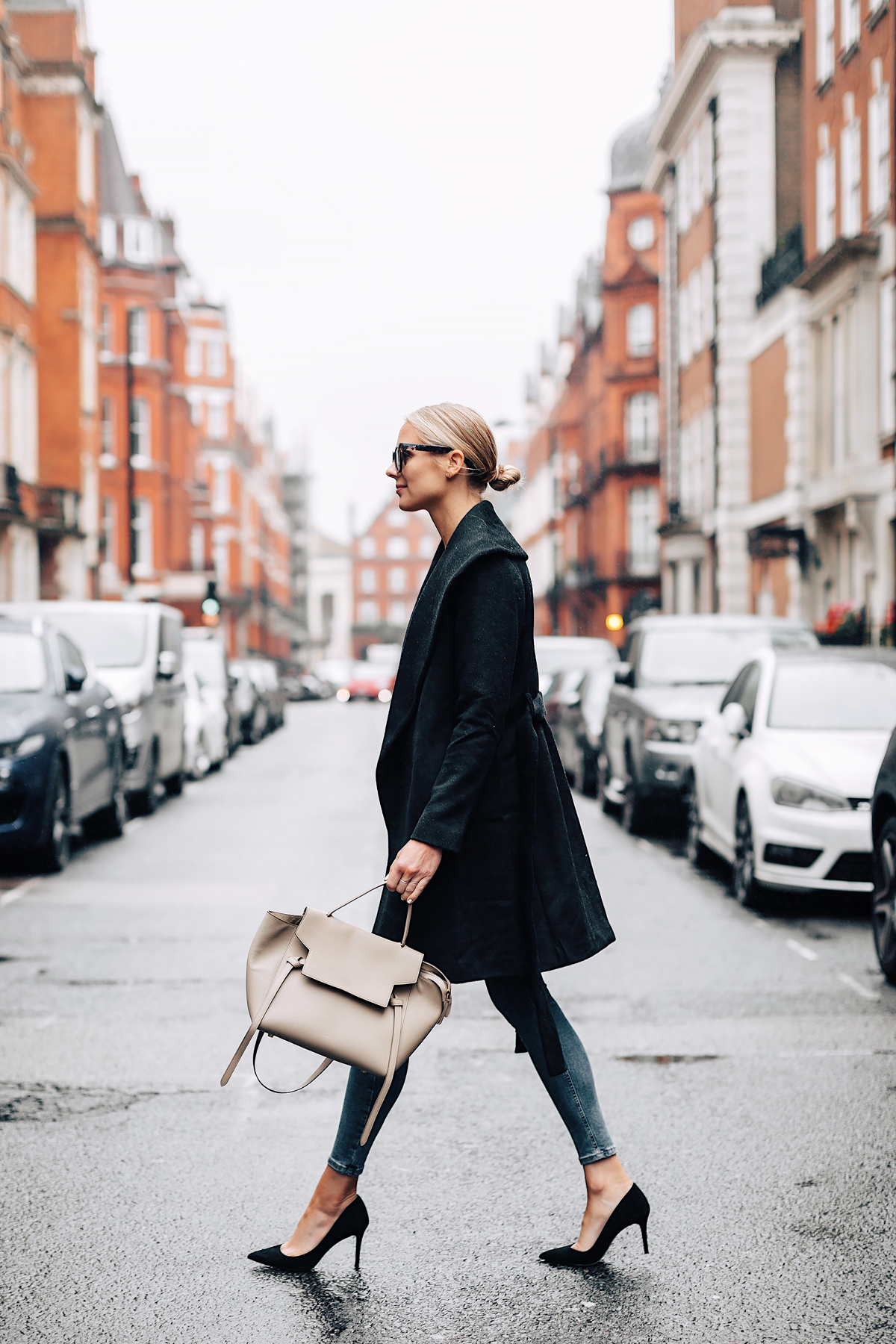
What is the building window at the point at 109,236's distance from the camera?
60375 millimetres

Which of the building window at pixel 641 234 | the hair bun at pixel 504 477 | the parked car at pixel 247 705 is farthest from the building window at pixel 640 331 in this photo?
the hair bun at pixel 504 477

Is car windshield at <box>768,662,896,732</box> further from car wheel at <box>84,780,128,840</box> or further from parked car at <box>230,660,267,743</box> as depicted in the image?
parked car at <box>230,660,267,743</box>

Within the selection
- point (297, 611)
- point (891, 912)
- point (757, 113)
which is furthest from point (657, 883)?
point (297, 611)

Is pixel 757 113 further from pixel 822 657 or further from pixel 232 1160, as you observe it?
pixel 232 1160

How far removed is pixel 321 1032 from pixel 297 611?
137468 mm

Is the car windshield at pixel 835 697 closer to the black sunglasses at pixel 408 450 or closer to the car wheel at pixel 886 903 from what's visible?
the car wheel at pixel 886 903

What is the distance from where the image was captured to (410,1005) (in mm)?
3568

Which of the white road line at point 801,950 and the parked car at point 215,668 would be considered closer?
the white road line at point 801,950

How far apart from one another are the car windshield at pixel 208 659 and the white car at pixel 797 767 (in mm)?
14396

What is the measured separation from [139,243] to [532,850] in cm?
6046

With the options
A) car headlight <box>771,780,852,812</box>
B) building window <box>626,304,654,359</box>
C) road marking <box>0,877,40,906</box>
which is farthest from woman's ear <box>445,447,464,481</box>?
building window <box>626,304,654,359</box>

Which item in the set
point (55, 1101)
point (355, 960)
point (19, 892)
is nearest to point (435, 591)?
point (355, 960)

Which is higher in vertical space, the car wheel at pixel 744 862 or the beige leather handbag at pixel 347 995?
the beige leather handbag at pixel 347 995

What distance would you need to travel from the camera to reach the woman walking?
11.9 ft
